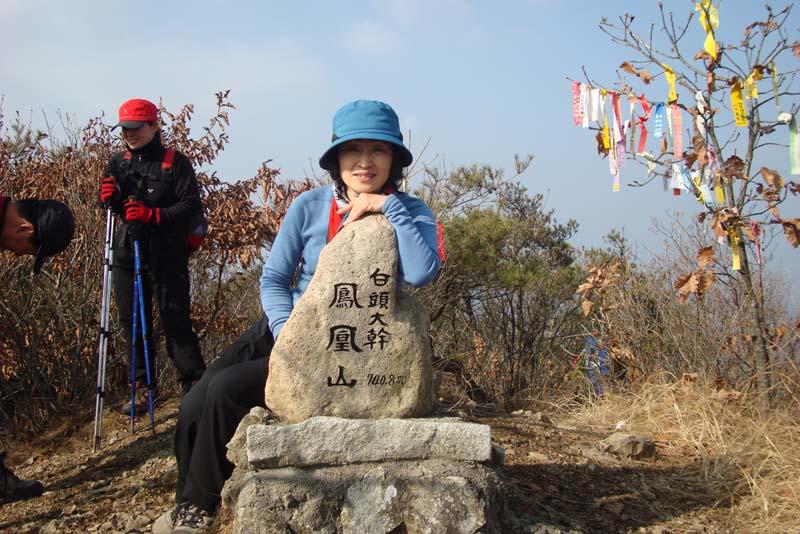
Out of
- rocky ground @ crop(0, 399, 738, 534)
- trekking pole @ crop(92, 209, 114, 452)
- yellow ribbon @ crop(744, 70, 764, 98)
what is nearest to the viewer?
rocky ground @ crop(0, 399, 738, 534)

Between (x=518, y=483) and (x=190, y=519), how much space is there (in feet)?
5.56

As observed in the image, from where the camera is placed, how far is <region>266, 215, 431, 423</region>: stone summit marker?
9.30 feet

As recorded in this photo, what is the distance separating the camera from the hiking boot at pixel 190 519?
3000mm

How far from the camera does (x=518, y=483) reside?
380 cm

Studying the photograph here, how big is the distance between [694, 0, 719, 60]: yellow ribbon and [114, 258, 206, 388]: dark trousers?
12.7ft

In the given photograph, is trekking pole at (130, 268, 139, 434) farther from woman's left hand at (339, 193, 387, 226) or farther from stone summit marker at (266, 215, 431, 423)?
woman's left hand at (339, 193, 387, 226)

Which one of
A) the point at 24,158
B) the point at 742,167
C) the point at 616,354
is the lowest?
the point at 616,354

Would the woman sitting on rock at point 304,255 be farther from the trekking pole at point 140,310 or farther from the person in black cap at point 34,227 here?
the trekking pole at point 140,310

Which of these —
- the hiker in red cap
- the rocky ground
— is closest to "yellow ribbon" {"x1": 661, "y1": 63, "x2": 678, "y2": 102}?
the rocky ground

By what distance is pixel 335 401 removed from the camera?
9.34 ft

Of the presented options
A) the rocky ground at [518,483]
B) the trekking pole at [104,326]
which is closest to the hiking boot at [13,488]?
the rocky ground at [518,483]

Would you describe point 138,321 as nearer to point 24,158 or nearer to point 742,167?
point 24,158

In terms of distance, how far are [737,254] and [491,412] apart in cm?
210

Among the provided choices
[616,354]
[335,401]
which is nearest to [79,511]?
[335,401]
